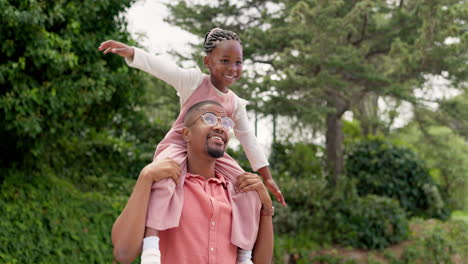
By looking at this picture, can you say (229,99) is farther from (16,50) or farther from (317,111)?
(317,111)

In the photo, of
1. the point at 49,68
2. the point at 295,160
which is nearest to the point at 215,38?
the point at 49,68

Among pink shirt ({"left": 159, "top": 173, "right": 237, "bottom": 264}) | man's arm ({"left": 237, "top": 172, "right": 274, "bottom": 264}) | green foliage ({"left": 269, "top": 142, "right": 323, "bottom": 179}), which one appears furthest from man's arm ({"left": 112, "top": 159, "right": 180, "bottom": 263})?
green foliage ({"left": 269, "top": 142, "right": 323, "bottom": 179})

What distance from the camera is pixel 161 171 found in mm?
2172

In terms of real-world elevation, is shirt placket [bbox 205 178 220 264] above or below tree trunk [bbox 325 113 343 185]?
below

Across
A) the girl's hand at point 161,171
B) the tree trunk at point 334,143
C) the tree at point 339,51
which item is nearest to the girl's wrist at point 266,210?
the girl's hand at point 161,171

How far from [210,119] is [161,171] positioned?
0.33m

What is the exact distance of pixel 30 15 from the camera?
5211 mm

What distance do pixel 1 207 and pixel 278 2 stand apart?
7604 mm

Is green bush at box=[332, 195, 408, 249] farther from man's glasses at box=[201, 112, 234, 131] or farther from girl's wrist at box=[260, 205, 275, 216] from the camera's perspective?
man's glasses at box=[201, 112, 234, 131]

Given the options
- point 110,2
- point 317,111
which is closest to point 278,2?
point 317,111

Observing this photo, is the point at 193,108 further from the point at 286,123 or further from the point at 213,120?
the point at 286,123

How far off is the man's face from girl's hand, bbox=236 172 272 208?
21 cm

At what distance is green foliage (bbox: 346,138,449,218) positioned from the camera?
11242mm

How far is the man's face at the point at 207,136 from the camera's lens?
2.26m
